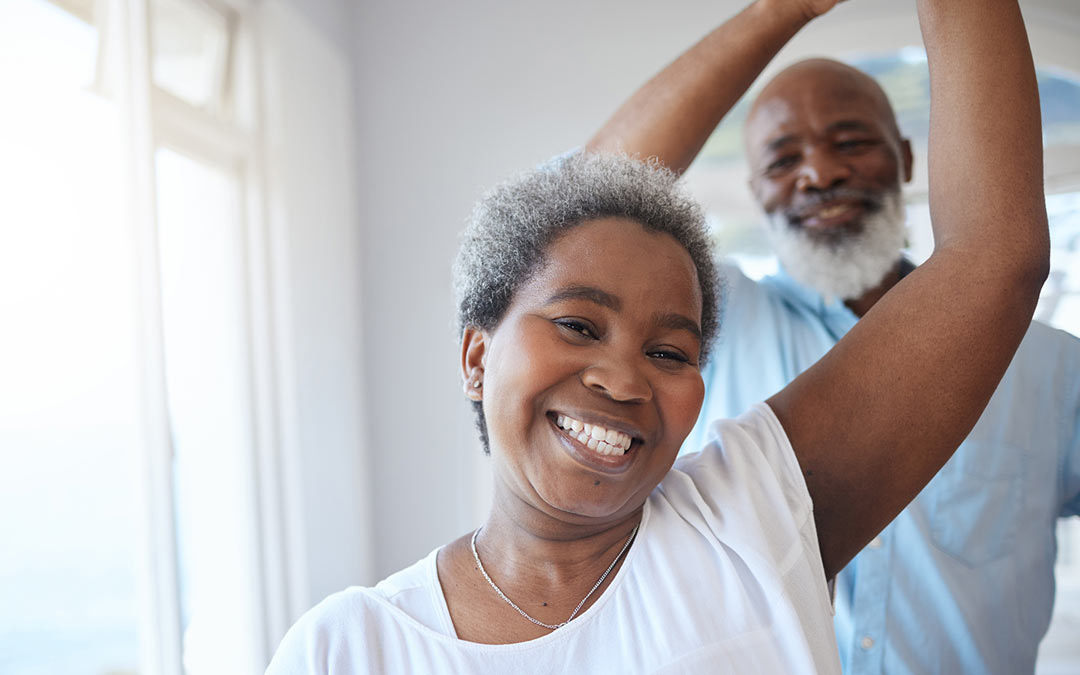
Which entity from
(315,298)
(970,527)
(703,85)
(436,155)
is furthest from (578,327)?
(436,155)

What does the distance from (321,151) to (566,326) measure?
2.91 metres

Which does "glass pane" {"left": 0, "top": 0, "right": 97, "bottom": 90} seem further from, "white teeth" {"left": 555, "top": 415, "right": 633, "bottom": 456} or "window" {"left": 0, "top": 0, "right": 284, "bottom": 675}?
"white teeth" {"left": 555, "top": 415, "right": 633, "bottom": 456}

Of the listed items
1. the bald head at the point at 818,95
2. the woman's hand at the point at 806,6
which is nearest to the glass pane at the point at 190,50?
the bald head at the point at 818,95

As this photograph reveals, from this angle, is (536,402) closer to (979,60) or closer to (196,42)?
(979,60)

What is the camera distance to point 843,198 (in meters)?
2.04

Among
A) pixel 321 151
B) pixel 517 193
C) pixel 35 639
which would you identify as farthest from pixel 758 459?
pixel 321 151

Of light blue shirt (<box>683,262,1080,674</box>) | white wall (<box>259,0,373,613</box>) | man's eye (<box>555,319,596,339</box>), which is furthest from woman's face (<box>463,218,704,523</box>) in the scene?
white wall (<box>259,0,373,613</box>)

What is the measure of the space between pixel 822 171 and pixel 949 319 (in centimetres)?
103

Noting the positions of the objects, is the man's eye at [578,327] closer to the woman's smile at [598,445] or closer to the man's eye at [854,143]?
the woman's smile at [598,445]

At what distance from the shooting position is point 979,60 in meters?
1.08

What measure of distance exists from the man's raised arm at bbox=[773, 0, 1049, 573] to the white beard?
86cm

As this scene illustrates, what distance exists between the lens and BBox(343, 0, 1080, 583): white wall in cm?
384

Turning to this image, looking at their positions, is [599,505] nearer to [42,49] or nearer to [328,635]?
[328,635]

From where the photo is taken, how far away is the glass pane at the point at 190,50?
2926 mm
